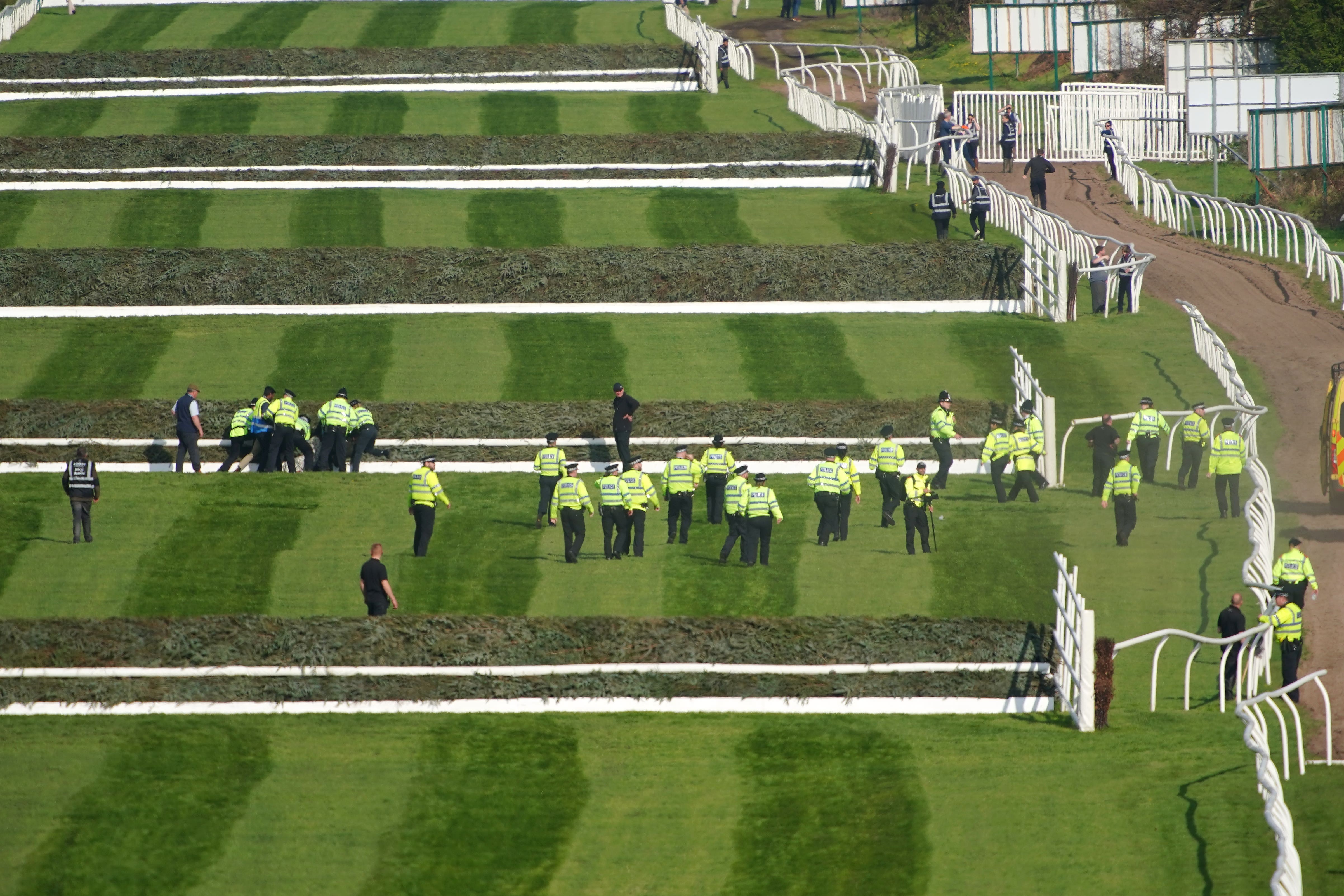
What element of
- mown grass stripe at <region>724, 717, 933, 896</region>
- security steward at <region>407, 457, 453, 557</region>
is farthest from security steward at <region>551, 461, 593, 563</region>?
mown grass stripe at <region>724, 717, 933, 896</region>

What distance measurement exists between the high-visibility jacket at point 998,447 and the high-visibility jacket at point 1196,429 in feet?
8.62

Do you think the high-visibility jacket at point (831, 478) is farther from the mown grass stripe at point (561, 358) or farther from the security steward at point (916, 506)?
the mown grass stripe at point (561, 358)

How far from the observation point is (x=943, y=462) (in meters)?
25.4

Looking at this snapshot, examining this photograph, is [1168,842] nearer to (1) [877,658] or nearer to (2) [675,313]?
(1) [877,658]

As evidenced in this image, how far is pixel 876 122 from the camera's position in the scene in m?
40.8

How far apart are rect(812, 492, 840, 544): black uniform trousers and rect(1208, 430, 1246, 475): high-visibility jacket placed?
17.7ft

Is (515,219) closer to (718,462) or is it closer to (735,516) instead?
(718,462)

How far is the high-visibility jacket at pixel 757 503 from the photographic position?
70.6 ft

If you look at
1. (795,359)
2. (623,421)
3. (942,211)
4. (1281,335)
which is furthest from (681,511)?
(942,211)

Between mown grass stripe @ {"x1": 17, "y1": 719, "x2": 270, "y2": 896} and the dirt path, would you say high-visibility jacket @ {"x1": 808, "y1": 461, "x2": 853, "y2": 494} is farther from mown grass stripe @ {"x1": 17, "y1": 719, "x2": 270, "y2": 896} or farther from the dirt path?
mown grass stripe @ {"x1": 17, "y1": 719, "x2": 270, "y2": 896}

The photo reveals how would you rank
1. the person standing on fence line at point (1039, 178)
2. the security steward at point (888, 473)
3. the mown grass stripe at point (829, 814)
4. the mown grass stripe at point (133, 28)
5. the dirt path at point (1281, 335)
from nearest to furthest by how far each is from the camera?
1. the mown grass stripe at point (829, 814)
2. the dirt path at point (1281, 335)
3. the security steward at point (888, 473)
4. the person standing on fence line at point (1039, 178)
5. the mown grass stripe at point (133, 28)

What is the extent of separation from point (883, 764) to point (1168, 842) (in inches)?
117

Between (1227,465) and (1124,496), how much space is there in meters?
1.85

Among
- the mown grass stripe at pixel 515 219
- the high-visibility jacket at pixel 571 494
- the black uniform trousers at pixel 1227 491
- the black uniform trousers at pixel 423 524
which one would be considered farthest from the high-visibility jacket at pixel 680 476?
the mown grass stripe at pixel 515 219
